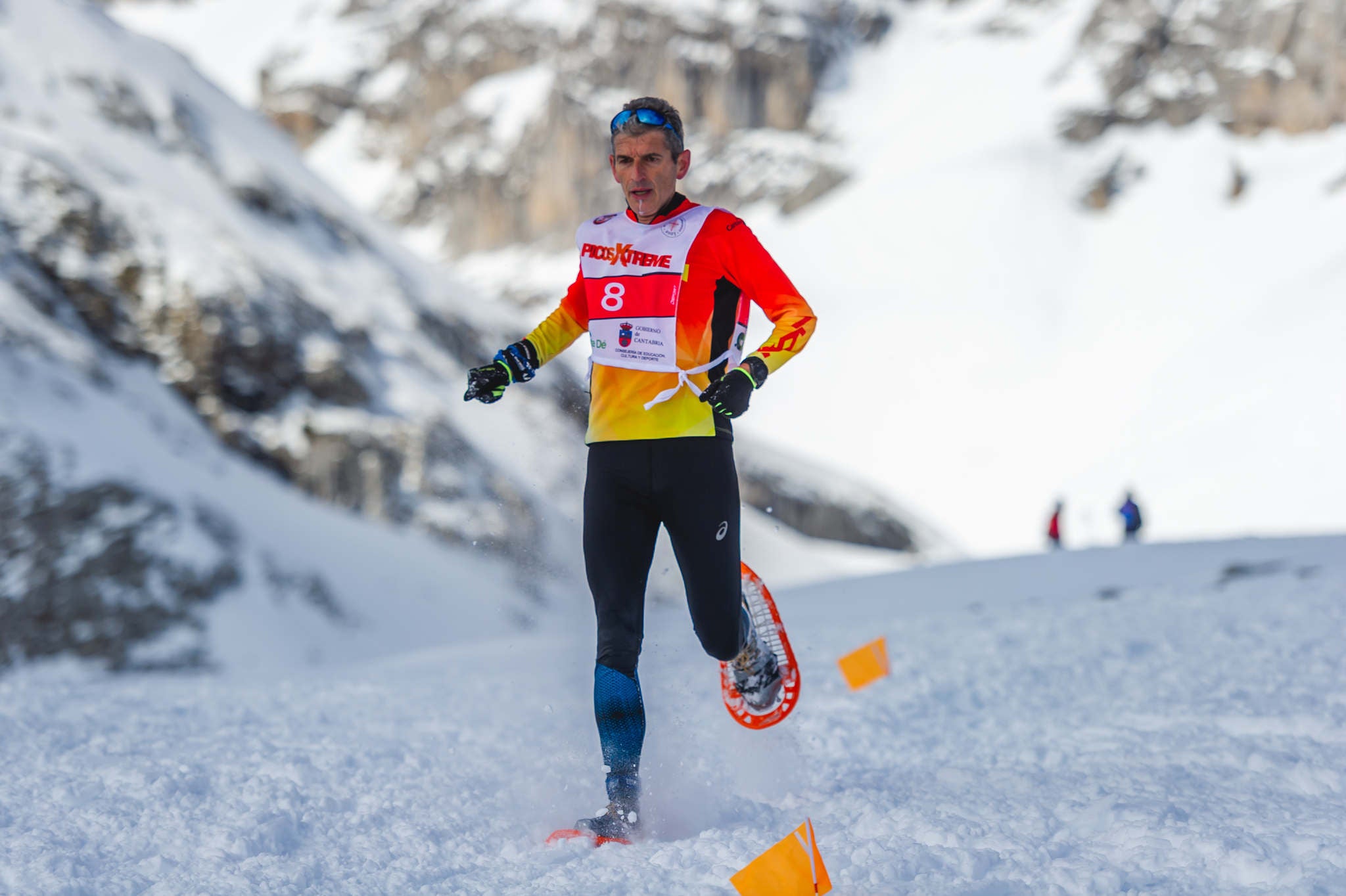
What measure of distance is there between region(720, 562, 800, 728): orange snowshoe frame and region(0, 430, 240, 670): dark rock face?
8.65m

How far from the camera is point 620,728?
3281 millimetres

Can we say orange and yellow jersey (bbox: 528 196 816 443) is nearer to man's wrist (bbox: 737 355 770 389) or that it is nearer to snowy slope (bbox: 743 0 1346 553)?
man's wrist (bbox: 737 355 770 389)

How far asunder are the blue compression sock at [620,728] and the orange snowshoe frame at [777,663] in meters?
0.75

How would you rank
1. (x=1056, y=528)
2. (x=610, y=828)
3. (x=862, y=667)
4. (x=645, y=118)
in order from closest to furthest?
(x=610, y=828)
(x=645, y=118)
(x=862, y=667)
(x=1056, y=528)

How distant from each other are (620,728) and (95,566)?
1041 centimetres

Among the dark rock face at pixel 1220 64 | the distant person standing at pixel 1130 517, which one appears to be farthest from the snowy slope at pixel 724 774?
the dark rock face at pixel 1220 64

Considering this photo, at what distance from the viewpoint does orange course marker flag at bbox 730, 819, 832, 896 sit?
2.47 m

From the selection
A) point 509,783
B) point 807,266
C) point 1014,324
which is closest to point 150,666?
point 509,783

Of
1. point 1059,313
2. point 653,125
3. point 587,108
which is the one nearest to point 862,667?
point 653,125

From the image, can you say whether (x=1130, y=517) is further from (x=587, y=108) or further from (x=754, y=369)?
(x=587, y=108)

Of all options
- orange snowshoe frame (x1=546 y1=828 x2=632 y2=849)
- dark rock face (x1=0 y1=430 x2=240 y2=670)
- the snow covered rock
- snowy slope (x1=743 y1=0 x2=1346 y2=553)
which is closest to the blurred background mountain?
dark rock face (x1=0 y1=430 x2=240 y2=670)

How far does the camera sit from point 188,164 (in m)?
20.6

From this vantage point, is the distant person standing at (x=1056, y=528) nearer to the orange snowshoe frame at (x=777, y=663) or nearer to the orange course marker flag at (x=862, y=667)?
the orange course marker flag at (x=862, y=667)

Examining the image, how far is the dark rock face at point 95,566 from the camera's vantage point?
11.1m
